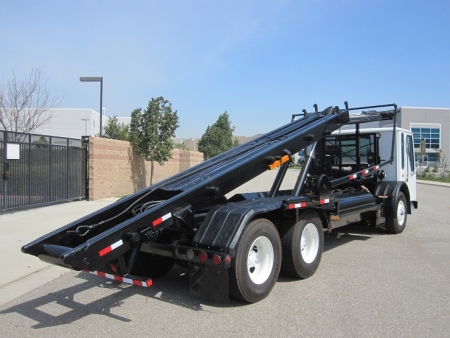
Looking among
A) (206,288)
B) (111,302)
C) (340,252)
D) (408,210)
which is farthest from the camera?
(408,210)

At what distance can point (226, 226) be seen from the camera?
486 cm

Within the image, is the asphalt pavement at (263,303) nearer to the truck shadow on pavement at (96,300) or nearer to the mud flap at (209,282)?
the truck shadow on pavement at (96,300)

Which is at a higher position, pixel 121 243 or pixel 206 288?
pixel 121 243

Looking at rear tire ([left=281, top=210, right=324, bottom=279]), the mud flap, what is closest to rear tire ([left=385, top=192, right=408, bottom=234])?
rear tire ([left=281, top=210, right=324, bottom=279])

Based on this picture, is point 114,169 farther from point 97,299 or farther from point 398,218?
point 97,299

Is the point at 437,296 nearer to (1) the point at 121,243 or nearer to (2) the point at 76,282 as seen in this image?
(1) the point at 121,243

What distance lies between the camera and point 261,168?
6191 mm

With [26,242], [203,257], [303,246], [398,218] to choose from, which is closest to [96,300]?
[203,257]

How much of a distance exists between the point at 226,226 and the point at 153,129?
15463mm

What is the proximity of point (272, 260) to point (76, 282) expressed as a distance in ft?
10.0

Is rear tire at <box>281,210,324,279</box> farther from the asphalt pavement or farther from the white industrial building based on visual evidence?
the white industrial building

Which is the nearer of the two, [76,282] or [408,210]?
[76,282]

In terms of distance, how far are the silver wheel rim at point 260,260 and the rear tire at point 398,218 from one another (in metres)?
5.20

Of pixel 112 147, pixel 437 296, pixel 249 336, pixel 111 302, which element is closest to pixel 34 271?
pixel 111 302
